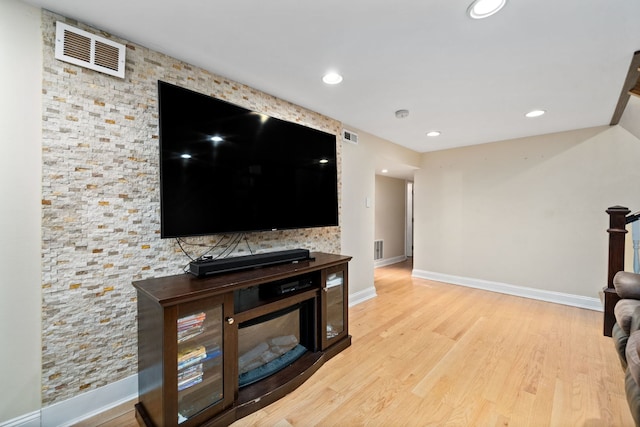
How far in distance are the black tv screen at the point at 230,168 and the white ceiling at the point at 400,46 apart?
0.38 m

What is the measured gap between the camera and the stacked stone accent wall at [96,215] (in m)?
1.43

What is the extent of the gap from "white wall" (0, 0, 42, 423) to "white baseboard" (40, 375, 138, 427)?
0.09 metres

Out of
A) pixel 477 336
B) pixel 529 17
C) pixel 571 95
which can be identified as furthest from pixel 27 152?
pixel 571 95

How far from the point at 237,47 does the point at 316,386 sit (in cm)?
234

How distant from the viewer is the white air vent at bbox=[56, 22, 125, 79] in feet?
4.77

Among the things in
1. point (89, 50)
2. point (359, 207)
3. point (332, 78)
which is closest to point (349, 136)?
point (359, 207)

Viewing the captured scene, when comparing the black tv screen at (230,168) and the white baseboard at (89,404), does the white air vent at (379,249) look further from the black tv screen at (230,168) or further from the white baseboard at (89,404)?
the white baseboard at (89,404)

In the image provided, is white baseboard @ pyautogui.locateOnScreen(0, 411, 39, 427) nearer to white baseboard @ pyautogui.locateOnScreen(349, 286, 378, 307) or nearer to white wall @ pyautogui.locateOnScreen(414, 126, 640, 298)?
white baseboard @ pyautogui.locateOnScreen(349, 286, 378, 307)

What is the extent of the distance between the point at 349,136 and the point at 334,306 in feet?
6.60

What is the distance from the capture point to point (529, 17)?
1455 millimetres

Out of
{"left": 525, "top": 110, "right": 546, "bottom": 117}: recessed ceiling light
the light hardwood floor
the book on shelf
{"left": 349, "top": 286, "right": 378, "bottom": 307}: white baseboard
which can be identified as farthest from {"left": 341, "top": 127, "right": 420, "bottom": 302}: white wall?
the book on shelf

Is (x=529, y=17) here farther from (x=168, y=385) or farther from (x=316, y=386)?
(x=168, y=385)

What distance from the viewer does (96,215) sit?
1.55 m

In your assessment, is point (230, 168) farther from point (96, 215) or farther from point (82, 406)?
point (82, 406)
